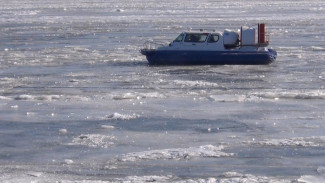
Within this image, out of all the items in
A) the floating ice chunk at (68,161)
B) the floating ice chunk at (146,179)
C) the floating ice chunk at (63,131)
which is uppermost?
the floating ice chunk at (146,179)

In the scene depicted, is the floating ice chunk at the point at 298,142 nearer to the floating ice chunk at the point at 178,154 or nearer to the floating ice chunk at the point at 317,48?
the floating ice chunk at the point at 178,154

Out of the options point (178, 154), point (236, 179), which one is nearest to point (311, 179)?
point (236, 179)

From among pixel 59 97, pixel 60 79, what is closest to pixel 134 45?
pixel 60 79

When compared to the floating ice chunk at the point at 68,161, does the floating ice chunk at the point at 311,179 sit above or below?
below

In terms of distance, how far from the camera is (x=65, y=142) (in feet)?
41.3

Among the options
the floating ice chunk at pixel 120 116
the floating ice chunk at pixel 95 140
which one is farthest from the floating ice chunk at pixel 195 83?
the floating ice chunk at pixel 95 140

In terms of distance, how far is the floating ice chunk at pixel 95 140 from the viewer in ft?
40.7

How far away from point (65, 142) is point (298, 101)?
611 centimetres

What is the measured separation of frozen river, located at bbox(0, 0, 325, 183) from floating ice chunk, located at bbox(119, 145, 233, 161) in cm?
2

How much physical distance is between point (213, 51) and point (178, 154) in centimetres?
1267

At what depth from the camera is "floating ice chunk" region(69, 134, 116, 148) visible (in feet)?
40.7

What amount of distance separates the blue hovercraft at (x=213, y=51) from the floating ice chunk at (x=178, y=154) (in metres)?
12.1

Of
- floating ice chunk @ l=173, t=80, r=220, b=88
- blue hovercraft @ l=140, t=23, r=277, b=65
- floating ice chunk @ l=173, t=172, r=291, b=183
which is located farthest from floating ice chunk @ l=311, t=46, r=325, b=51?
floating ice chunk @ l=173, t=172, r=291, b=183

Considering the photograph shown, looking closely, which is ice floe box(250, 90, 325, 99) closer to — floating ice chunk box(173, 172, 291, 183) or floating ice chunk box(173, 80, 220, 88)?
floating ice chunk box(173, 80, 220, 88)
